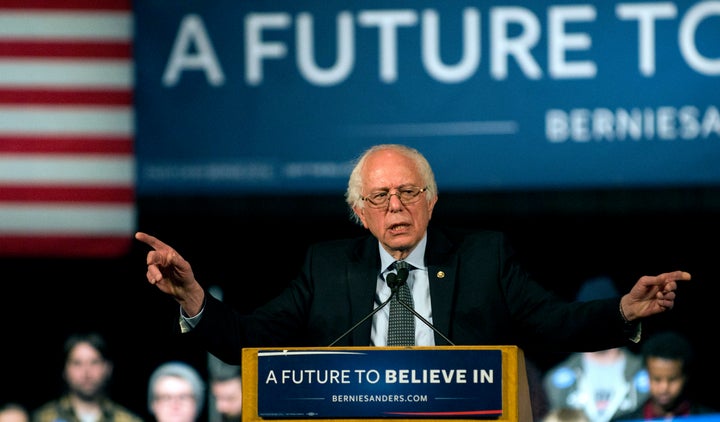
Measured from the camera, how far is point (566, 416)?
5176 millimetres

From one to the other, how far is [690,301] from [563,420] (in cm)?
89

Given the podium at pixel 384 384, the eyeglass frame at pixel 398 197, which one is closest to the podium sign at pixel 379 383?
the podium at pixel 384 384

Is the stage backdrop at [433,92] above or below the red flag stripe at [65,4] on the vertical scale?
below

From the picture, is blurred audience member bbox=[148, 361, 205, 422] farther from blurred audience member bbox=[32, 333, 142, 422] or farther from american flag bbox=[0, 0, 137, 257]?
american flag bbox=[0, 0, 137, 257]

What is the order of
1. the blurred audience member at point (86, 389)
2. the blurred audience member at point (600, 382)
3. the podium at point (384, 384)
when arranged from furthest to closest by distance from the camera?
the blurred audience member at point (86, 389)
the blurred audience member at point (600, 382)
the podium at point (384, 384)

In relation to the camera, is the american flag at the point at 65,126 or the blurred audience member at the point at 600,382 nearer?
the blurred audience member at the point at 600,382

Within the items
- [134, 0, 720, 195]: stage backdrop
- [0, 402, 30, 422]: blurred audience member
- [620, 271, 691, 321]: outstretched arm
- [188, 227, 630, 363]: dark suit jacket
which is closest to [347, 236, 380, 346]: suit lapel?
[188, 227, 630, 363]: dark suit jacket

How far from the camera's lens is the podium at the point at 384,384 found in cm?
221

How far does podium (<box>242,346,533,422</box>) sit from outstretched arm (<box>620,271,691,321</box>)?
27 cm

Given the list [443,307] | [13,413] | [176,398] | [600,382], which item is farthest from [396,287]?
[13,413]

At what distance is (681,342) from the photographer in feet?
16.9

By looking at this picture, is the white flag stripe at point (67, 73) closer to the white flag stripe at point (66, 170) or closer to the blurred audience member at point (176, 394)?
the white flag stripe at point (66, 170)

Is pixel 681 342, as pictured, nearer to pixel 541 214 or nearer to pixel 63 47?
pixel 541 214

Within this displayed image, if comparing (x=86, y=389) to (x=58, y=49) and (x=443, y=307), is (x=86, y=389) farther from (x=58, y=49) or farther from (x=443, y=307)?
(x=443, y=307)
